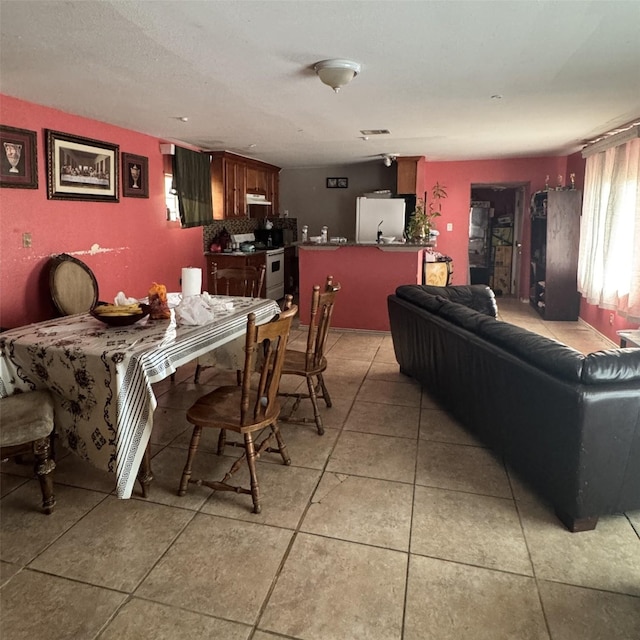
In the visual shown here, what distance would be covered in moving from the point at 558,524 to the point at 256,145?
5024mm

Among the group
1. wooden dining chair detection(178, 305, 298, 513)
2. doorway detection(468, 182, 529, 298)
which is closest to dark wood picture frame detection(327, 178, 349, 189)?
doorway detection(468, 182, 529, 298)

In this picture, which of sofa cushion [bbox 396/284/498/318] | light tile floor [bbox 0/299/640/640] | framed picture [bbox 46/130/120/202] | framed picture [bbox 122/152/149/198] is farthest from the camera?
framed picture [bbox 122/152/149/198]

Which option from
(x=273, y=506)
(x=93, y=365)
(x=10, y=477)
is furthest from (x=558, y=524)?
(x=10, y=477)

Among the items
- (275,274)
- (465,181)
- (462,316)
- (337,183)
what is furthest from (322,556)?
(337,183)

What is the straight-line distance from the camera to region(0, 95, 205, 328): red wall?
3490mm

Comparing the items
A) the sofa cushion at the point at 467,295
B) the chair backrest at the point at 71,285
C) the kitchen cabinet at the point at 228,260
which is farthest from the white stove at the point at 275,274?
the sofa cushion at the point at 467,295

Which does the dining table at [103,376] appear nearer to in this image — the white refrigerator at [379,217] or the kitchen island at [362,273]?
the kitchen island at [362,273]

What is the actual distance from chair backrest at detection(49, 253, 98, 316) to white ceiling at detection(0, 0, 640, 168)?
4.03 ft

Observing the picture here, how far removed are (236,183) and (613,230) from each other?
463 centimetres

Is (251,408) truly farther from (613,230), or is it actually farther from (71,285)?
(613,230)

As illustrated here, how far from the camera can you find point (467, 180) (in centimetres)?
726

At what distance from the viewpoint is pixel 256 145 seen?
5.67m

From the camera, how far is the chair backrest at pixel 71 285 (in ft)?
12.0

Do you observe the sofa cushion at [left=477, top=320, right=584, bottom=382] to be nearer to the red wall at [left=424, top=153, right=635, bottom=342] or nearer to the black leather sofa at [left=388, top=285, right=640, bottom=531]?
the black leather sofa at [left=388, top=285, right=640, bottom=531]
